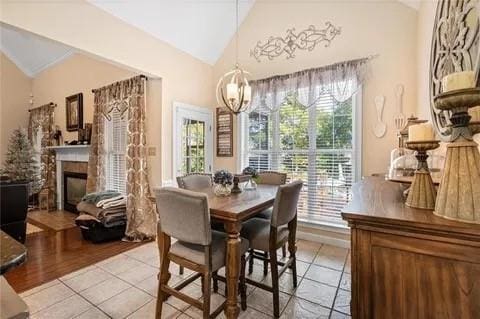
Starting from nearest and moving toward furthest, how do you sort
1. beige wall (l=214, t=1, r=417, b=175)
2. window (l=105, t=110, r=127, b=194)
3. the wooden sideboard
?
the wooden sideboard, beige wall (l=214, t=1, r=417, b=175), window (l=105, t=110, r=127, b=194)

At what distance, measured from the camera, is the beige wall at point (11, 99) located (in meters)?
5.96

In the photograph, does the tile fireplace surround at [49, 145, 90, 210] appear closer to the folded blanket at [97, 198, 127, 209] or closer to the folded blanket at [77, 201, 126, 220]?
the folded blanket at [77, 201, 126, 220]

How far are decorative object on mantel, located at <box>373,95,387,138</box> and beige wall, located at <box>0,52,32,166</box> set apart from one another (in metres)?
7.93

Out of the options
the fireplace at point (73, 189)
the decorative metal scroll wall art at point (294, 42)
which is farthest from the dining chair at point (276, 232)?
the fireplace at point (73, 189)

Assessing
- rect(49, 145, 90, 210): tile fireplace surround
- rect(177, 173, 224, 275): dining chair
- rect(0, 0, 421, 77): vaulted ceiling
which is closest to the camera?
rect(177, 173, 224, 275): dining chair

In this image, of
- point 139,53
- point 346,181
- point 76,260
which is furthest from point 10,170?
point 346,181

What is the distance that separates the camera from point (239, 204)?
1.92 m

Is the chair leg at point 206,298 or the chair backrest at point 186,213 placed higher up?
the chair backrest at point 186,213

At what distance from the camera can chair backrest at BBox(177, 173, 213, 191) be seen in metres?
2.71

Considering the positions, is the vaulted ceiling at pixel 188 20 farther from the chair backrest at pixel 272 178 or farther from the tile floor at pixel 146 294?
the tile floor at pixel 146 294

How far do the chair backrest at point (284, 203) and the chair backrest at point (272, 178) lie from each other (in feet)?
2.95

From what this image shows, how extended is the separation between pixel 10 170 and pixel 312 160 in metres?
6.35

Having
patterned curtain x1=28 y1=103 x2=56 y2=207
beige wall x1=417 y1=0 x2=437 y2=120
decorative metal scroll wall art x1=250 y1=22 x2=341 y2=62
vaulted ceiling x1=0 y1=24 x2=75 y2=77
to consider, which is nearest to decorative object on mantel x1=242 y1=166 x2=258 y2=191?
Answer: beige wall x1=417 y1=0 x2=437 y2=120

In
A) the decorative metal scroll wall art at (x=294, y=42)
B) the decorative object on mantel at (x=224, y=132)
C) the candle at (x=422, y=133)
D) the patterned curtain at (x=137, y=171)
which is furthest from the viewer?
the decorative object on mantel at (x=224, y=132)
